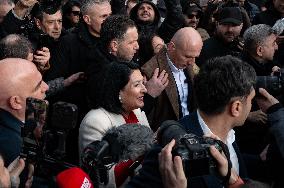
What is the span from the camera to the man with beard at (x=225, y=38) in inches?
219

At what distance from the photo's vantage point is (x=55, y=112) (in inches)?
80.6

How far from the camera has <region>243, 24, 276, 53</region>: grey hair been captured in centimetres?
475

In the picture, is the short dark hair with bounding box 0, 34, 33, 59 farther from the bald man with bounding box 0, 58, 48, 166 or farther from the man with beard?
the man with beard

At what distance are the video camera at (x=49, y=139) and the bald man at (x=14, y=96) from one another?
11.0 inches

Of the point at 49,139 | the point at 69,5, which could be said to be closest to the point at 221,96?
the point at 49,139

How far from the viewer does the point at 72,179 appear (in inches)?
77.1

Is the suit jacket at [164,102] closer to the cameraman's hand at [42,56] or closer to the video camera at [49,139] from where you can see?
the cameraman's hand at [42,56]

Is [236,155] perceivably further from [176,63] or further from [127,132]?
[176,63]

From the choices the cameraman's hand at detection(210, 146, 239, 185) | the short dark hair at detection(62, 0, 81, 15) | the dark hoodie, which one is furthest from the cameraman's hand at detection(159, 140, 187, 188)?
the short dark hair at detection(62, 0, 81, 15)

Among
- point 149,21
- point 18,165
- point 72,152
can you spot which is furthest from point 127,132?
point 149,21

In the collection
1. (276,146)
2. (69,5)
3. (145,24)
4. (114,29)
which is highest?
(114,29)

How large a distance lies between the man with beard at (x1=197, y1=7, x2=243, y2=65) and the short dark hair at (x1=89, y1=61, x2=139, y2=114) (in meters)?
2.22

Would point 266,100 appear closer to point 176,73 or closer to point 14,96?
point 14,96

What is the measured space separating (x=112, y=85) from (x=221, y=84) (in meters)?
1.01
